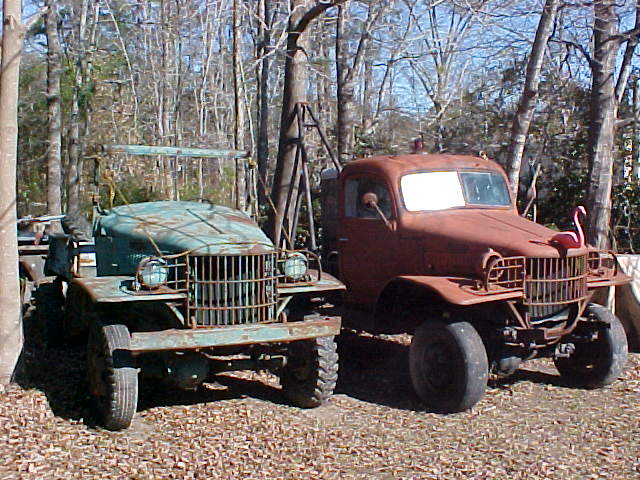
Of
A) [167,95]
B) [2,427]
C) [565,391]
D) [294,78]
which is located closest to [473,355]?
[565,391]

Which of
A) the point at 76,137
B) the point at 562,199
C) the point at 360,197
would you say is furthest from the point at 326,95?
the point at 360,197

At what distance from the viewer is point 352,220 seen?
832cm

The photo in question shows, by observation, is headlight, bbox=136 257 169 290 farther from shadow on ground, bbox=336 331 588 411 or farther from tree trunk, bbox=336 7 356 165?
tree trunk, bbox=336 7 356 165

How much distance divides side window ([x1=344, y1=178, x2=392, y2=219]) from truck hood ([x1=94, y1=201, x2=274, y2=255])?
121 centimetres

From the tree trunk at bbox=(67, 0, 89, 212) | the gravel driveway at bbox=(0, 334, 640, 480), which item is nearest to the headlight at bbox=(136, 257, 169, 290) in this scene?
the gravel driveway at bbox=(0, 334, 640, 480)

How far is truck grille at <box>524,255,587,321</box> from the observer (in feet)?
22.5

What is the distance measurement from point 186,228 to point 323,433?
78.2 inches

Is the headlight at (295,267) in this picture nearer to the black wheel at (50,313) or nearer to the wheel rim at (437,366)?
the wheel rim at (437,366)

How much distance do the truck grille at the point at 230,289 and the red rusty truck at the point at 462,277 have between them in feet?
4.70

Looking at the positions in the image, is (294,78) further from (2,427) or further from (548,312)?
(2,427)

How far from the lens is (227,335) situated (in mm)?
5918

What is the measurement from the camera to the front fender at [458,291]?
6473 mm

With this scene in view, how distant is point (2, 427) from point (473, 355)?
141 inches

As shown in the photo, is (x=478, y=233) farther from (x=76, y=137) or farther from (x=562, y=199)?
(x=76, y=137)
